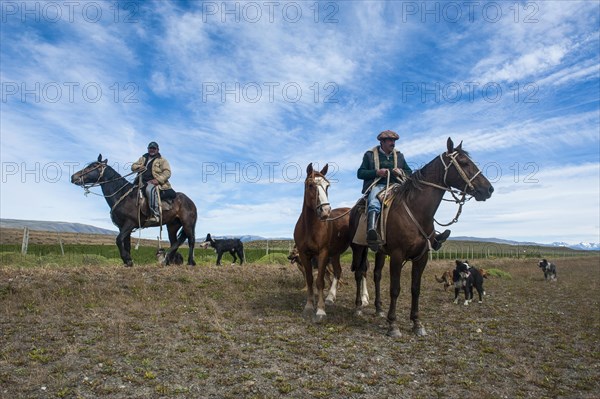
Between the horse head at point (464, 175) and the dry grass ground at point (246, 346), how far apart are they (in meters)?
3.16

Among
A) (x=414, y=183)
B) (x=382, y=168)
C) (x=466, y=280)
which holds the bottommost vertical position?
(x=466, y=280)

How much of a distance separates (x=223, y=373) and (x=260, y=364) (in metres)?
0.64

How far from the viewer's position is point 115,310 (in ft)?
30.0

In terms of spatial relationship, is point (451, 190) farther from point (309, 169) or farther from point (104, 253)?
point (104, 253)

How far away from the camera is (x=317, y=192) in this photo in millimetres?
8742

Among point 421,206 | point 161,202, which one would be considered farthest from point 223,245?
point 421,206

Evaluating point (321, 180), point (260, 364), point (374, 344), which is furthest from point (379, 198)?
point (260, 364)

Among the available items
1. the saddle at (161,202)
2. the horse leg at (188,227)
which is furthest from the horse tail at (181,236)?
the saddle at (161,202)

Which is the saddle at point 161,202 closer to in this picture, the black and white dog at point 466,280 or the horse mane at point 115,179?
the horse mane at point 115,179

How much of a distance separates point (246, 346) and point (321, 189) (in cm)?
358

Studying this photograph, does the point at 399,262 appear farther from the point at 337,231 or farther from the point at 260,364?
the point at 260,364

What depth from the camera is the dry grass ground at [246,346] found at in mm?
5512

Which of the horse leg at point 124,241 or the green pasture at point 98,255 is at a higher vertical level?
the horse leg at point 124,241

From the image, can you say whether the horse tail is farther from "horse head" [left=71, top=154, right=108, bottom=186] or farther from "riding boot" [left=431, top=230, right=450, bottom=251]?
"riding boot" [left=431, top=230, right=450, bottom=251]
